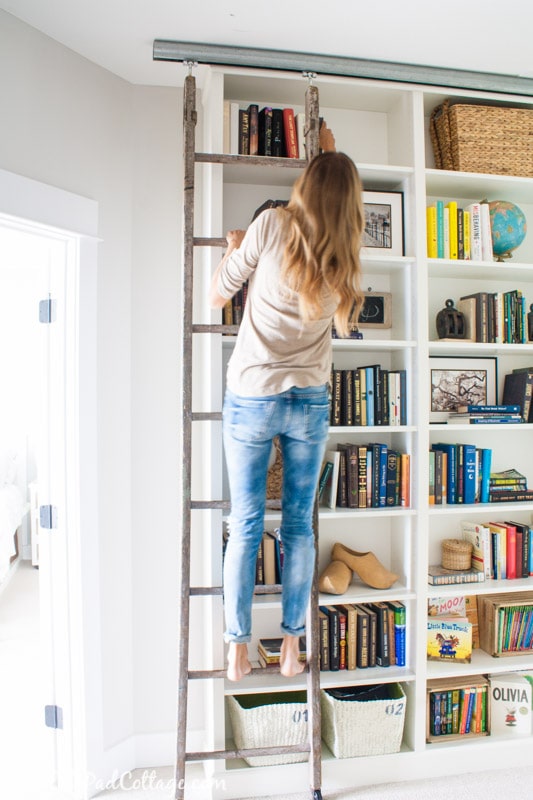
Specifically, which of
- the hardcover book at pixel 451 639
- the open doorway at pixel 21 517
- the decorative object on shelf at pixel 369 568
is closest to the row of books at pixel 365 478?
the decorative object on shelf at pixel 369 568

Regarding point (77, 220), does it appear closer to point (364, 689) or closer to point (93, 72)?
point (93, 72)

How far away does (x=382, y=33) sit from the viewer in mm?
2084

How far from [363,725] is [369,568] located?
59 centimetres

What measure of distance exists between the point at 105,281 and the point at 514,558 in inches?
80.7

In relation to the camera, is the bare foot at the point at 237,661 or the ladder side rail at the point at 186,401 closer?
the bare foot at the point at 237,661

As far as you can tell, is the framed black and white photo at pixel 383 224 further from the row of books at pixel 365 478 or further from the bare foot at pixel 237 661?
the bare foot at pixel 237 661

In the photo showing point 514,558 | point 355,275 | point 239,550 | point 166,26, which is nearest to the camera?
point 355,275

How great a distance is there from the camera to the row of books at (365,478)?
238 cm

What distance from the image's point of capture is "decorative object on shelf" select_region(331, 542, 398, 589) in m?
2.40

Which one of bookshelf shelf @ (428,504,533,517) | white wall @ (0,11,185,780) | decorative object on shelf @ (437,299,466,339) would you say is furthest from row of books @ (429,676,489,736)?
decorative object on shelf @ (437,299,466,339)

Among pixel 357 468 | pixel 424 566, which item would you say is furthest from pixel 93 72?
pixel 424 566

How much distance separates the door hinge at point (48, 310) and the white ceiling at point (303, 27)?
91 centimetres

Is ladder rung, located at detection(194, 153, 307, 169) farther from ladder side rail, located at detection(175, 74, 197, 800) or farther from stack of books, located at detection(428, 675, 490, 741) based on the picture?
stack of books, located at detection(428, 675, 490, 741)

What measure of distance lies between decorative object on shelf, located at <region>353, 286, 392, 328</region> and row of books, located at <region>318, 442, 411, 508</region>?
1.65 feet
